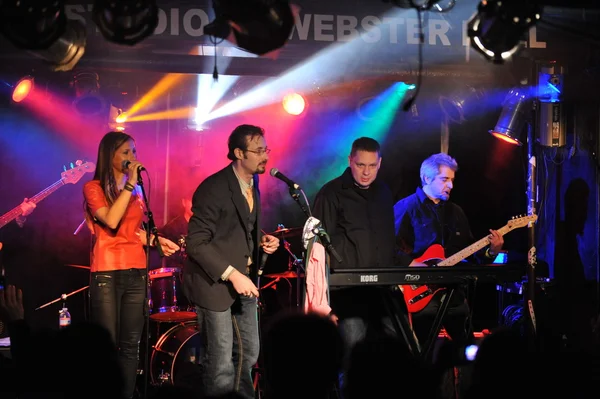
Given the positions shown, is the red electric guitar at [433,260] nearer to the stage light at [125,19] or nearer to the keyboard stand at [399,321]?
the keyboard stand at [399,321]

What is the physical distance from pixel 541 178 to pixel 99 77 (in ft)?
17.9

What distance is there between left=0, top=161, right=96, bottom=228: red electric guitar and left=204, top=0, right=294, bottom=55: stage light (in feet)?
13.4

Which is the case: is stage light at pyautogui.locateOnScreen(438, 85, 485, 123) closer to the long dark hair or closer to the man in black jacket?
the man in black jacket

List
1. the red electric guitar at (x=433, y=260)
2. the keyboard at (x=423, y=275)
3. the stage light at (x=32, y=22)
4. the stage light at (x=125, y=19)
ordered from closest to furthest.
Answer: the stage light at (x=32, y=22) < the stage light at (x=125, y=19) < the keyboard at (x=423, y=275) < the red electric guitar at (x=433, y=260)

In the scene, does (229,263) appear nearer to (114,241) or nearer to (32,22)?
(114,241)

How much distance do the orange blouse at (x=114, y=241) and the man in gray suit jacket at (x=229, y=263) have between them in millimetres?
539

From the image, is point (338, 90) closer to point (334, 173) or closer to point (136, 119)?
point (334, 173)

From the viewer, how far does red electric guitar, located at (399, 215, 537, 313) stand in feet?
23.1

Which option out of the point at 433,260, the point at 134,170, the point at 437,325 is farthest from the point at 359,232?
the point at 134,170

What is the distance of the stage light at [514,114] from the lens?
24.3ft

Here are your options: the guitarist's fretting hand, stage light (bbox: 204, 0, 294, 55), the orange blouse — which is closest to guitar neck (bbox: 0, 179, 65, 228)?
the orange blouse

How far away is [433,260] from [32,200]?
16.6ft

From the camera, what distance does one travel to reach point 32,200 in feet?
27.7

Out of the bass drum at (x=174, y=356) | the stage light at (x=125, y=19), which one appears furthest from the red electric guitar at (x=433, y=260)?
the stage light at (x=125, y=19)
